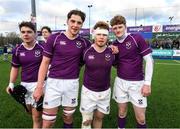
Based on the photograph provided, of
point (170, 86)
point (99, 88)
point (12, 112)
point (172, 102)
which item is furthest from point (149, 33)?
point (99, 88)

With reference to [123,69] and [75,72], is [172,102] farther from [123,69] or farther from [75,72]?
[75,72]

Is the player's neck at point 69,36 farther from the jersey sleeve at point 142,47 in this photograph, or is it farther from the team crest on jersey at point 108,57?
the jersey sleeve at point 142,47

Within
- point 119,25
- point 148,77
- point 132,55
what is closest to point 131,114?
point 148,77

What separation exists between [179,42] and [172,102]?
85.0ft

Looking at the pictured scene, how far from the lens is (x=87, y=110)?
4.98 m

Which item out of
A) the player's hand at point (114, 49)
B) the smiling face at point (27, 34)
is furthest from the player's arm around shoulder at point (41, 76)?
the player's hand at point (114, 49)

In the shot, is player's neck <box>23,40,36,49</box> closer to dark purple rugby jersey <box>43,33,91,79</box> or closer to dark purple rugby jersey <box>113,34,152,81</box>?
dark purple rugby jersey <box>43,33,91,79</box>

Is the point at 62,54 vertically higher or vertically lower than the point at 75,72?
higher

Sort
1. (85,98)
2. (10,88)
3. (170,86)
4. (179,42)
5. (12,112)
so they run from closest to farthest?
(85,98) → (10,88) → (12,112) → (170,86) → (179,42)

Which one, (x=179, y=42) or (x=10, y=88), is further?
(x=179, y=42)

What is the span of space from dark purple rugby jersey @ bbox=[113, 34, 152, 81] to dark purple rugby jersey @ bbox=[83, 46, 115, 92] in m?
0.29

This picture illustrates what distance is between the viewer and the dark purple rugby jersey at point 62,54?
4625mm

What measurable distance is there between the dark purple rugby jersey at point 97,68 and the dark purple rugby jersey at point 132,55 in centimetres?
29

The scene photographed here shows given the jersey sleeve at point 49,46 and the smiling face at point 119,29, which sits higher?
the smiling face at point 119,29
